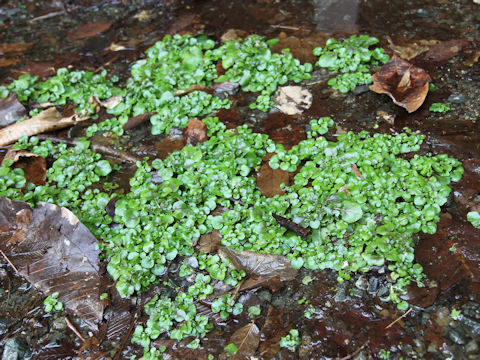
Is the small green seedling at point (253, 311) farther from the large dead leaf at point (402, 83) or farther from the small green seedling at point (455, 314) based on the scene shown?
the large dead leaf at point (402, 83)

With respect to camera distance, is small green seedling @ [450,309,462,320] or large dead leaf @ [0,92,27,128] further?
large dead leaf @ [0,92,27,128]

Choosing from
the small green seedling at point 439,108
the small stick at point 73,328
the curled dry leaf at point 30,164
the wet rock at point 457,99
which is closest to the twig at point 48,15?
the curled dry leaf at point 30,164

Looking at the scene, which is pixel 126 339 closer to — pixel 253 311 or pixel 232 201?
pixel 253 311

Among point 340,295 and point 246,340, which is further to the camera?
point 340,295

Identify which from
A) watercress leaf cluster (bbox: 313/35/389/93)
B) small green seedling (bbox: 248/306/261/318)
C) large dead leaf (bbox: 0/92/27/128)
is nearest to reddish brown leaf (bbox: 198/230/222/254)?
small green seedling (bbox: 248/306/261/318)

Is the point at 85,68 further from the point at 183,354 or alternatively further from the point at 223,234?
the point at 183,354

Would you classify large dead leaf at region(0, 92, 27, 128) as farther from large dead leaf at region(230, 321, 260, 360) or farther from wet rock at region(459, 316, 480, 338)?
wet rock at region(459, 316, 480, 338)

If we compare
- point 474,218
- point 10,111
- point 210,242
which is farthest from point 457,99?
point 10,111
